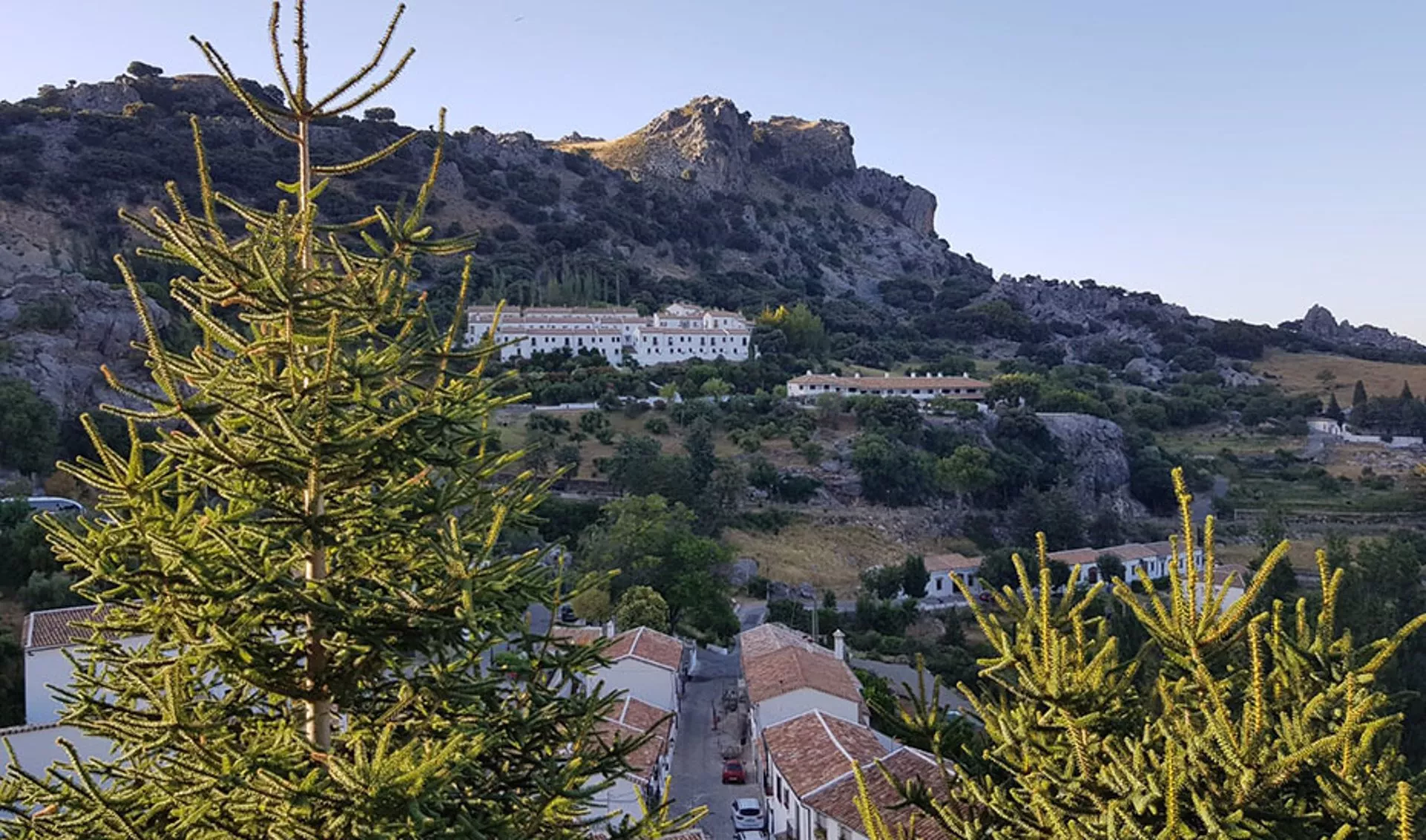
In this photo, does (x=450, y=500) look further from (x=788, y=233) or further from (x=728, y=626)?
(x=788, y=233)

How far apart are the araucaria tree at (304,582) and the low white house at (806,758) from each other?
502 inches

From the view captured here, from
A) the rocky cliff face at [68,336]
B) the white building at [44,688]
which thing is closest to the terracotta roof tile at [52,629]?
the white building at [44,688]

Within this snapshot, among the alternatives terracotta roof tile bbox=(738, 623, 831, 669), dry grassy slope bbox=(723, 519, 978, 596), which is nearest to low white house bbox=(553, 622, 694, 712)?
terracotta roof tile bbox=(738, 623, 831, 669)

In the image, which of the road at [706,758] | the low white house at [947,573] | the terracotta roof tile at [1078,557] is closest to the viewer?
the road at [706,758]

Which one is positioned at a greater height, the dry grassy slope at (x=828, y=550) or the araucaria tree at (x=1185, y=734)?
the araucaria tree at (x=1185, y=734)

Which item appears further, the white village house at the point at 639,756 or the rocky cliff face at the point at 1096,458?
the rocky cliff face at the point at 1096,458

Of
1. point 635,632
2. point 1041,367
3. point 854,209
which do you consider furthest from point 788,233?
point 635,632

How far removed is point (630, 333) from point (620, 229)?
43.9m

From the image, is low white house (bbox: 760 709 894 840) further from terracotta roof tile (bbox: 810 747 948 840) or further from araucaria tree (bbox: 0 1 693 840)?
araucaria tree (bbox: 0 1 693 840)

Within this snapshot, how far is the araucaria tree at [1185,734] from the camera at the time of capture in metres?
5.36

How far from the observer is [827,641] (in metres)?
35.7

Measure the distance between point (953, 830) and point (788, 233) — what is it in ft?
441

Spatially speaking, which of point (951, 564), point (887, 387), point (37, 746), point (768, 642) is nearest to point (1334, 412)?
point (887, 387)

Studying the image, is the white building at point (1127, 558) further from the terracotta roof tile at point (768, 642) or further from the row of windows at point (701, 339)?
the row of windows at point (701, 339)
